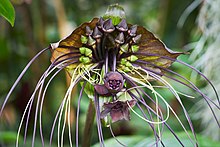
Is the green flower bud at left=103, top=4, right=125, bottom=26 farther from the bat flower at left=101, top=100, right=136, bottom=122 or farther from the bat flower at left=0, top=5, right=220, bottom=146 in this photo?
the bat flower at left=101, top=100, right=136, bottom=122

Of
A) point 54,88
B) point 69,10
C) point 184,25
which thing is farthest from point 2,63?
point 184,25

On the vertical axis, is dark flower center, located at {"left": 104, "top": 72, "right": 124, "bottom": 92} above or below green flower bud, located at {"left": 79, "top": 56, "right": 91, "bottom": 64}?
below

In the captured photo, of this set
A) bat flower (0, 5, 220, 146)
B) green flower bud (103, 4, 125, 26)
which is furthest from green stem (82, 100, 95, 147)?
green flower bud (103, 4, 125, 26)

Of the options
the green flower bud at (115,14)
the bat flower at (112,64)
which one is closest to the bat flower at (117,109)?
the bat flower at (112,64)

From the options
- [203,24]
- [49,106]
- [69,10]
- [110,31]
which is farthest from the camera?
[69,10]

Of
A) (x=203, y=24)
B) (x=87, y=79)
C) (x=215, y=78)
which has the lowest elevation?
(x=87, y=79)

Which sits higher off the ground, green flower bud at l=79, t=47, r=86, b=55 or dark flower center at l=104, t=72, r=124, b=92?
green flower bud at l=79, t=47, r=86, b=55

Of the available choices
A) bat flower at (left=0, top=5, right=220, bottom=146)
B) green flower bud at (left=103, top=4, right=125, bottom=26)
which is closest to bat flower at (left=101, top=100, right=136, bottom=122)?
bat flower at (left=0, top=5, right=220, bottom=146)

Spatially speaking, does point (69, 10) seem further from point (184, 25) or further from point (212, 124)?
point (212, 124)

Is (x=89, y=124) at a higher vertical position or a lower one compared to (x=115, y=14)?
lower

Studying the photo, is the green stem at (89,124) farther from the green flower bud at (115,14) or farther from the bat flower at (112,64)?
the green flower bud at (115,14)

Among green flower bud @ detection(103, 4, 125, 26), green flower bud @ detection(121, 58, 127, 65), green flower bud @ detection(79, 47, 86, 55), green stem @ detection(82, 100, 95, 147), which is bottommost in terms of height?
green stem @ detection(82, 100, 95, 147)
